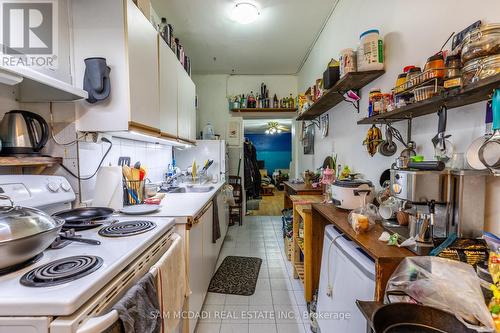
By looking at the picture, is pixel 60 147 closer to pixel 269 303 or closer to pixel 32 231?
pixel 32 231

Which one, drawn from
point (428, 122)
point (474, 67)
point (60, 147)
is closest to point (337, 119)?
point (428, 122)

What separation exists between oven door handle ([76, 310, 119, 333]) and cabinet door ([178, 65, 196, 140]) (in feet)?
6.80

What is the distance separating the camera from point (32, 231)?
74 centimetres

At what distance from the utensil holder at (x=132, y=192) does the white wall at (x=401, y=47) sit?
1.73 meters

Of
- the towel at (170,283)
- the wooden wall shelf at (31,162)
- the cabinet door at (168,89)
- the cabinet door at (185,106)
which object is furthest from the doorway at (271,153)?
the wooden wall shelf at (31,162)

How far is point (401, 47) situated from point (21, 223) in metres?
1.97

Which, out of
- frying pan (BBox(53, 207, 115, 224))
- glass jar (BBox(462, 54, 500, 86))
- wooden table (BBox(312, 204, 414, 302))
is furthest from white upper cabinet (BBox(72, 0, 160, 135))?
glass jar (BBox(462, 54, 500, 86))

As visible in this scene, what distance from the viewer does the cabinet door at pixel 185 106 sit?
101 inches

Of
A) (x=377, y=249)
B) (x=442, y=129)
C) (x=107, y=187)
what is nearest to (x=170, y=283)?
(x=107, y=187)

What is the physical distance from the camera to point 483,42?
2.53 ft

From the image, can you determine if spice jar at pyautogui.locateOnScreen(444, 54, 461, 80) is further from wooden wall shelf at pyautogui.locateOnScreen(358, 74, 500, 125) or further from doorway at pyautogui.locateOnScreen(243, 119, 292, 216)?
doorway at pyautogui.locateOnScreen(243, 119, 292, 216)

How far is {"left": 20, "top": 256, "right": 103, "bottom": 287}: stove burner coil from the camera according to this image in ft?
2.19

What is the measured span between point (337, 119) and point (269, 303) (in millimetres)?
1850

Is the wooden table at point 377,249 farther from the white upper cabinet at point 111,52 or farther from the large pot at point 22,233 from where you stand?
the white upper cabinet at point 111,52
